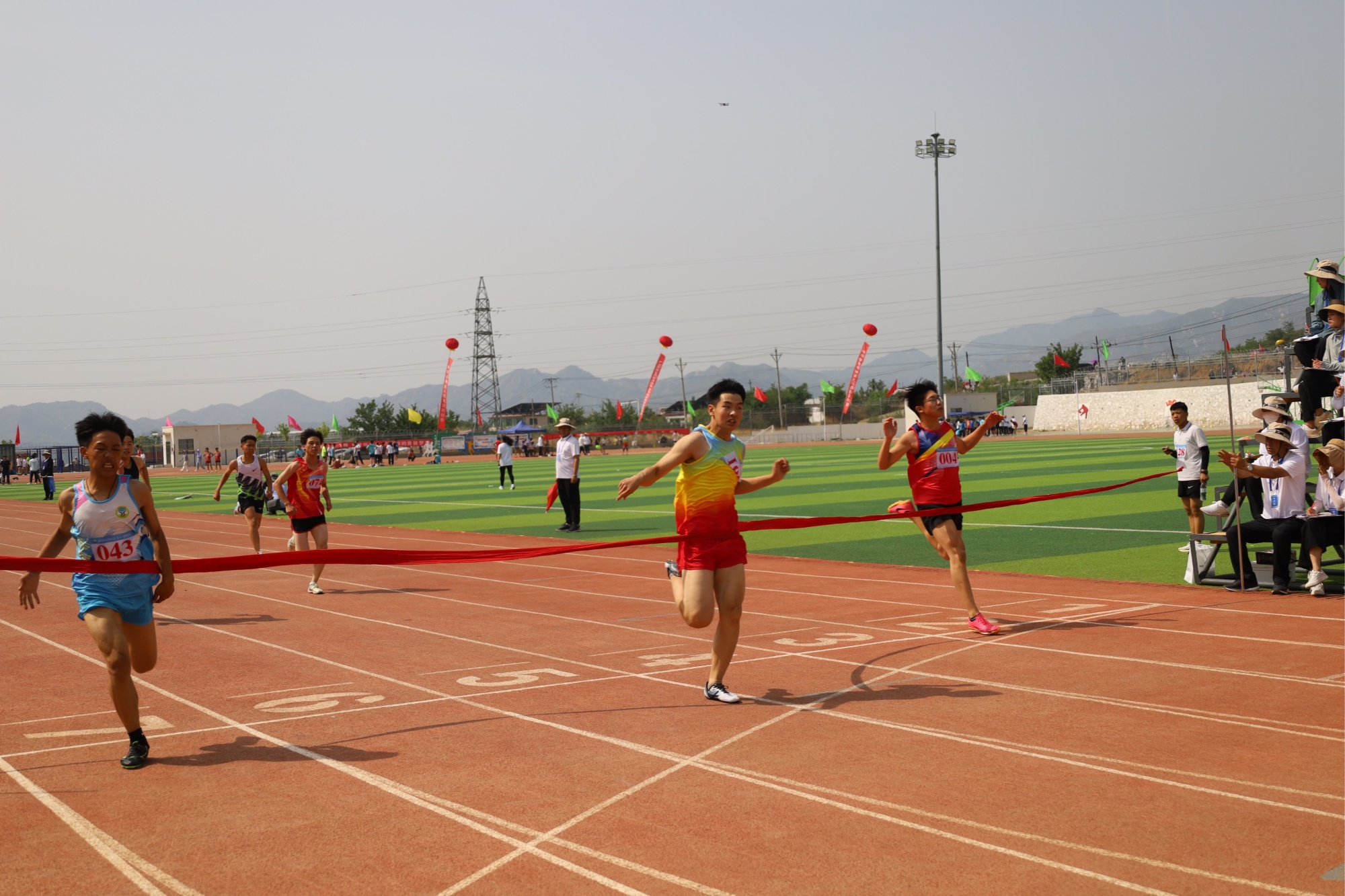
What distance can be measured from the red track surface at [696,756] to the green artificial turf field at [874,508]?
420 cm

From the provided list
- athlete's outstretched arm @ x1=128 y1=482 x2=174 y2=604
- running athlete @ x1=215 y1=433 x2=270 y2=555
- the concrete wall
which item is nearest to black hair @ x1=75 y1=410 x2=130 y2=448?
athlete's outstretched arm @ x1=128 y1=482 x2=174 y2=604

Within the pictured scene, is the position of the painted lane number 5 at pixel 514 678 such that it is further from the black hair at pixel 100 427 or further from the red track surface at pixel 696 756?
the black hair at pixel 100 427

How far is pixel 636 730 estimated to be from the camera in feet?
21.3

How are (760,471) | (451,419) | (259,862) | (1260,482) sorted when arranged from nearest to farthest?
1. (259,862)
2. (1260,482)
3. (760,471)
4. (451,419)

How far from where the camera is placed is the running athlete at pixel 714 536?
7.04 metres

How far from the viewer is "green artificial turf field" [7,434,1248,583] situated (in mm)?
14984

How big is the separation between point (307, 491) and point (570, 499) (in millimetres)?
7736

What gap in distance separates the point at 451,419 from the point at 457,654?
477 ft

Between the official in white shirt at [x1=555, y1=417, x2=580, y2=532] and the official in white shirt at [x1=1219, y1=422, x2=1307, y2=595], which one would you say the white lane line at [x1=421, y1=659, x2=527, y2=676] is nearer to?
the official in white shirt at [x1=1219, y1=422, x2=1307, y2=595]

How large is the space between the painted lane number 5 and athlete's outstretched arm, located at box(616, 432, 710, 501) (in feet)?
5.78

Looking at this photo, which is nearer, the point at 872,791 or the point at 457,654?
the point at 872,791

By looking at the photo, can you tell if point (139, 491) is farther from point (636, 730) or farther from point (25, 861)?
point (636, 730)

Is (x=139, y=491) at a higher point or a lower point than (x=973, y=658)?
higher

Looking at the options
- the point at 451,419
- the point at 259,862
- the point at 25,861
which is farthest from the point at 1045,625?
the point at 451,419
